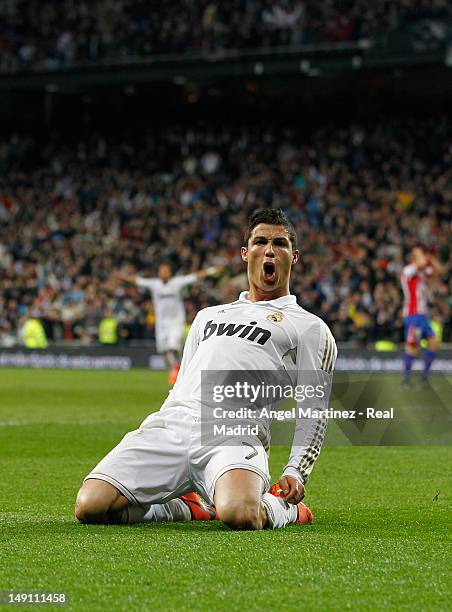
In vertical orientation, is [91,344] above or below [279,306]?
below

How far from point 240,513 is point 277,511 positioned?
309 millimetres

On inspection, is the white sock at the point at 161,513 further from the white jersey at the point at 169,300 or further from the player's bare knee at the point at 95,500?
the white jersey at the point at 169,300

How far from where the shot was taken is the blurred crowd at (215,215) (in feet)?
83.5

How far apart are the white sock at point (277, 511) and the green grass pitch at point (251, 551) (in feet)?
0.37

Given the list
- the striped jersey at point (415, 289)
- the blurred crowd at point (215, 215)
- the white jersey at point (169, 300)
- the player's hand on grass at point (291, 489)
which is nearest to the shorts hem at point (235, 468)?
the player's hand on grass at point (291, 489)

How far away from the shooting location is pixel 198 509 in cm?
→ 616

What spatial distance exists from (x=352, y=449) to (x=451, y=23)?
18186 mm

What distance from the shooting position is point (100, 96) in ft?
112

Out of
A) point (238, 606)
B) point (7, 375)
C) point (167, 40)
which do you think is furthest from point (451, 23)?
point (238, 606)

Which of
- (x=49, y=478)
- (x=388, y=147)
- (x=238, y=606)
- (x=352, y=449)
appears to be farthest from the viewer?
(x=388, y=147)

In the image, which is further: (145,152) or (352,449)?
(145,152)

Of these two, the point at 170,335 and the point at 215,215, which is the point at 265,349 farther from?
the point at 215,215

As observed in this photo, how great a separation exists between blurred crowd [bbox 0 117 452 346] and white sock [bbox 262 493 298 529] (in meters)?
18.3

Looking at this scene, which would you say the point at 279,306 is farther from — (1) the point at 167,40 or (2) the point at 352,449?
(1) the point at 167,40
